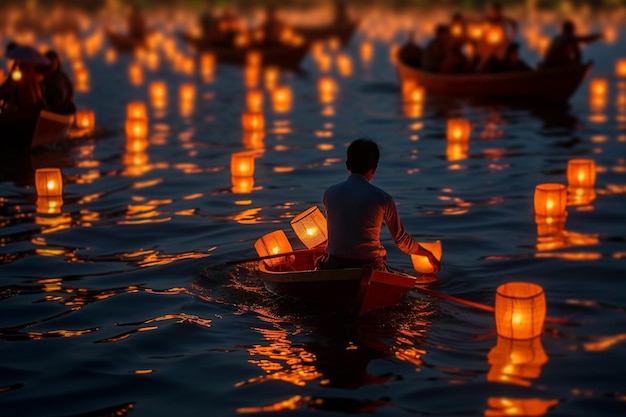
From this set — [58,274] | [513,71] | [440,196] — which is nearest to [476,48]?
[513,71]

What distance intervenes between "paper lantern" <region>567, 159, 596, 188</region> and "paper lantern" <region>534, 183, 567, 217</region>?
158 centimetres

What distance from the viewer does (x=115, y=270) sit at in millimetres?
10188

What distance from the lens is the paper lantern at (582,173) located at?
44.1ft

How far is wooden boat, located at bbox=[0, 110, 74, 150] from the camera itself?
16.3m

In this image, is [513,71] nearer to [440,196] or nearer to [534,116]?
[534,116]

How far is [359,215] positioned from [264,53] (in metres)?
25.6

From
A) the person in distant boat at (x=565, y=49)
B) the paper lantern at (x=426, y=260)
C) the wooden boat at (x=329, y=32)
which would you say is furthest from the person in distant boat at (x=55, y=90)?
the wooden boat at (x=329, y=32)

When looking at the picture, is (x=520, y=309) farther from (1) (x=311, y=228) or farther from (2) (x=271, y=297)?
(1) (x=311, y=228)

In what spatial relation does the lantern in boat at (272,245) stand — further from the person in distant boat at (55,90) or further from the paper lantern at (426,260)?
the person in distant boat at (55,90)

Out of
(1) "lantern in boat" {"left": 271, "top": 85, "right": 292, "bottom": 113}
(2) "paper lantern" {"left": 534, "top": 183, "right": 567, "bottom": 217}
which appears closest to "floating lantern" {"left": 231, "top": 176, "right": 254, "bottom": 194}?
(2) "paper lantern" {"left": 534, "top": 183, "right": 567, "bottom": 217}

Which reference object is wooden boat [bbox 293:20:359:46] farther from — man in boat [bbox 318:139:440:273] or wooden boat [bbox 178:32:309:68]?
man in boat [bbox 318:139:440:273]

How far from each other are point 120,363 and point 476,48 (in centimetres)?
1907

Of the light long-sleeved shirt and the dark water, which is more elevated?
the light long-sleeved shirt

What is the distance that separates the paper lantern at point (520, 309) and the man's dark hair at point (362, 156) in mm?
1237
